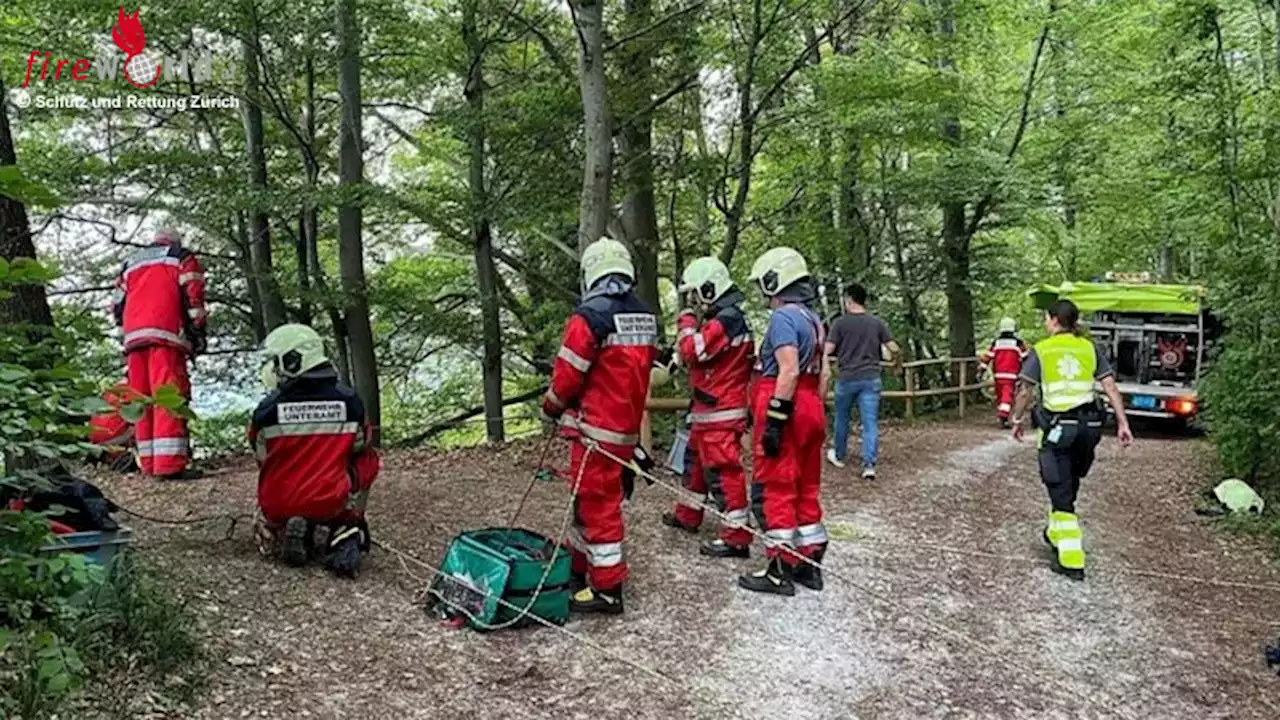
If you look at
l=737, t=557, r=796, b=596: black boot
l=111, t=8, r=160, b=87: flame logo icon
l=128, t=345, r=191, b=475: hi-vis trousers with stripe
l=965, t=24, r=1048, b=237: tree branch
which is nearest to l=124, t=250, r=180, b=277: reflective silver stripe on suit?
l=128, t=345, r=191, b=475: hi-vis trousers with stripe

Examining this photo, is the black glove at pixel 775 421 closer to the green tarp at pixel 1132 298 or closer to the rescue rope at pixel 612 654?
the rescue rope at pixel 612 654

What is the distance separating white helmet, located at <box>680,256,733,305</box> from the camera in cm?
585

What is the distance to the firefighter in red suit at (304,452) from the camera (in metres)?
4.89

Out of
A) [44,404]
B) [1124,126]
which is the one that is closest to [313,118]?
[44,404]

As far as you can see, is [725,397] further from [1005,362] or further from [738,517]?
[1005,362]

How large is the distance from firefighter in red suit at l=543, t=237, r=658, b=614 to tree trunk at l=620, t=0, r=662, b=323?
180 inches

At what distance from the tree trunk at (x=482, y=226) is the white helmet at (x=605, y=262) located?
A: 459 cm

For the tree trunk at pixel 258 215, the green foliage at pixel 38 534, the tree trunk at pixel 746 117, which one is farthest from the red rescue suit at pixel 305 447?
the tree trunk at pixel 746 117

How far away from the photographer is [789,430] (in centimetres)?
541

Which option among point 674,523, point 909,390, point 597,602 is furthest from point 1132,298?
point 597,602

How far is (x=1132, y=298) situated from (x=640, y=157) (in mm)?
9022

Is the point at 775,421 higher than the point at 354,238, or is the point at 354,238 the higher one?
the point at 354,238

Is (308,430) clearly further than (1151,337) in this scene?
No

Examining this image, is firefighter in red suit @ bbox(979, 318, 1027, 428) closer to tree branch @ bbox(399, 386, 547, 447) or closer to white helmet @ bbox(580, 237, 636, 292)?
tree branch @ bbox(399, 386, 547, 447)
